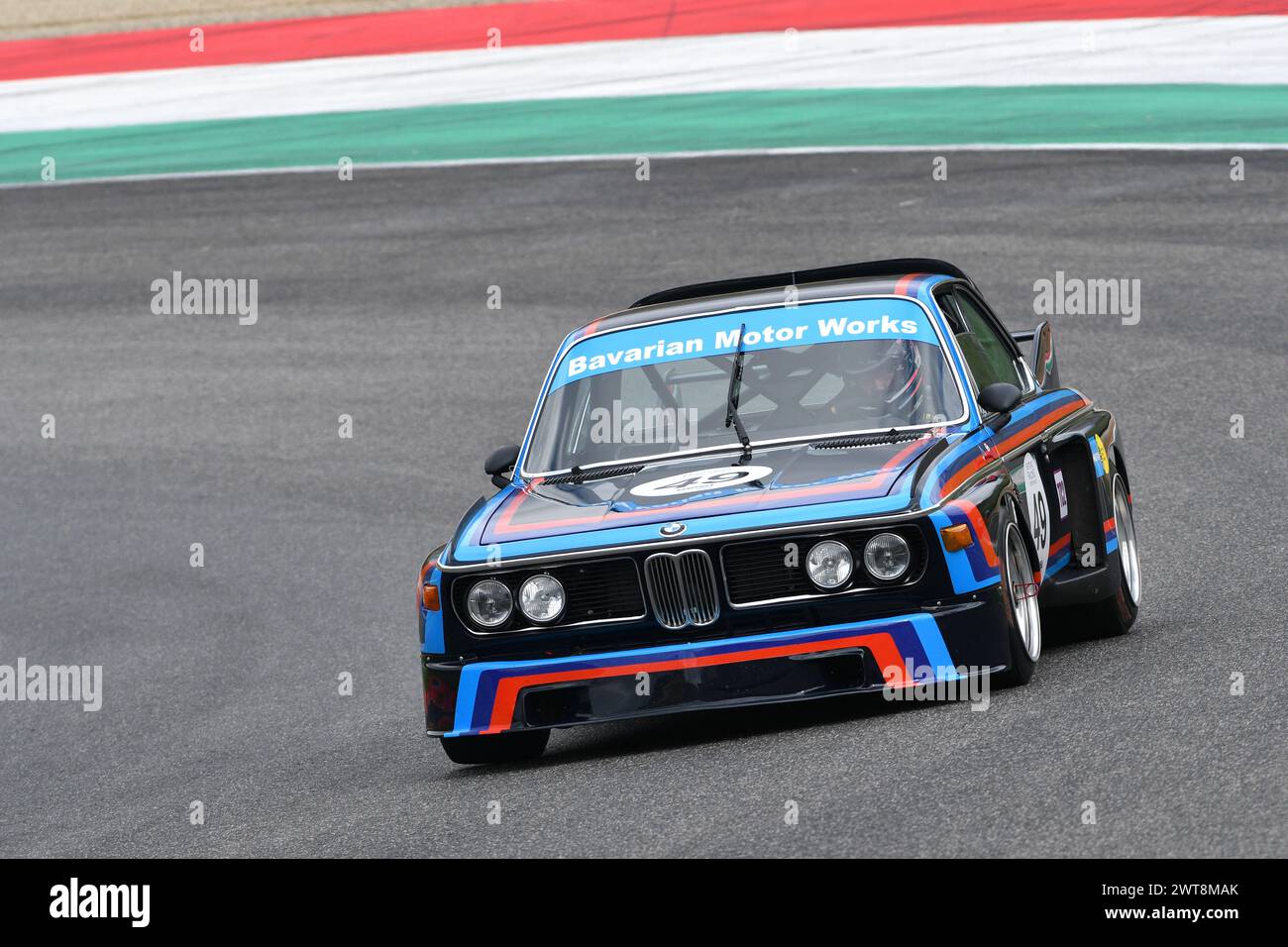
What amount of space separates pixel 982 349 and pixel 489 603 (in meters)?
2.54

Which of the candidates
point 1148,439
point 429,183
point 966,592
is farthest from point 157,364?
point 966,592

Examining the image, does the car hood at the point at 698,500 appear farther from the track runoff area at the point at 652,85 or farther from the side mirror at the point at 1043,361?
the track runoff area at the point at 652,85

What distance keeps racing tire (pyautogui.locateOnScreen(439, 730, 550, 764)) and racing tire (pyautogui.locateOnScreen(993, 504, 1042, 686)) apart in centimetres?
162

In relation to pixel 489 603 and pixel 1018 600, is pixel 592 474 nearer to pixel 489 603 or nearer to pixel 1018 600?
pixel 489 603

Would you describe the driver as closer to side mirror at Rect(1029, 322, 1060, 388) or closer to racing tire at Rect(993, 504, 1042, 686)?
racing tire at Rect(993, 504, 1042, 686)

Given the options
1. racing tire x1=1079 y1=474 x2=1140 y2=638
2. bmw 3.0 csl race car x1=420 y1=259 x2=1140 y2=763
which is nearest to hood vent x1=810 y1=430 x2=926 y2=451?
bmw 3.0 csl race car x1=420 y1=259 x2=1140 y2=763

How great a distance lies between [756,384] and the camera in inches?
316

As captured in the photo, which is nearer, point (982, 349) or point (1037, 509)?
point (1037, 509)

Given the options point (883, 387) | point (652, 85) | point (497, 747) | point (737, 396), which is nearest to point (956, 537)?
point (883, 387)

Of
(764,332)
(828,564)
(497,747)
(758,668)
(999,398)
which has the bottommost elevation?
(497,747)

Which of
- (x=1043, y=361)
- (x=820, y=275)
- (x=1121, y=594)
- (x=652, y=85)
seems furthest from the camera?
(x=652, y=85)

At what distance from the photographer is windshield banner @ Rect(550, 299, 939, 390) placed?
26.6ft

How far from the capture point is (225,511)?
524 inches
